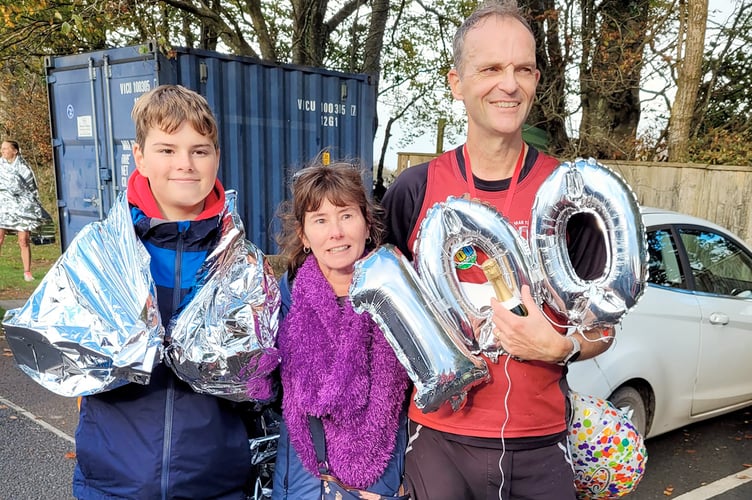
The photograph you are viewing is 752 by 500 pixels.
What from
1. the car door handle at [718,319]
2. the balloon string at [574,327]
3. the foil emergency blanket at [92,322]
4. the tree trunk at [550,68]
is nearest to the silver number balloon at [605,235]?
the balloon string at [574,327]

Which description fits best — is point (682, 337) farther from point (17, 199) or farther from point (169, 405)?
point (17, 199)

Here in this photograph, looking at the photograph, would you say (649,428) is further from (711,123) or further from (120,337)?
(711,123)

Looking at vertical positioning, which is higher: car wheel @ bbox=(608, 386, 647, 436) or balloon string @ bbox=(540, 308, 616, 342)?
balloon string @ bbox=(540, 308, 616, 342)

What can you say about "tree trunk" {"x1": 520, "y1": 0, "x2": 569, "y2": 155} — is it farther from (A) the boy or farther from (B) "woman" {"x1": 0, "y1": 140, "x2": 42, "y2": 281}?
(A) the boy

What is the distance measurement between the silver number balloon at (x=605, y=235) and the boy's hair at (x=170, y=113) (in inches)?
39.5

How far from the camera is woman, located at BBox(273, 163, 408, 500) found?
1.76 meters

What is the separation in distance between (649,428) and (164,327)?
3.39m

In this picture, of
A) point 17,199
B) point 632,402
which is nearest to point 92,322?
point 632,402

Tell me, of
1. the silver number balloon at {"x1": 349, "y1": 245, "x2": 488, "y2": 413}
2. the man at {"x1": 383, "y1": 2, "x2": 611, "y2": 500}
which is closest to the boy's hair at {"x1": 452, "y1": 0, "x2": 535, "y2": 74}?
the man at {"x1": 383, "y1": 2, "x2": 611, "y2": 500}

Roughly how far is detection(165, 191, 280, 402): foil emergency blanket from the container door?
4.74m

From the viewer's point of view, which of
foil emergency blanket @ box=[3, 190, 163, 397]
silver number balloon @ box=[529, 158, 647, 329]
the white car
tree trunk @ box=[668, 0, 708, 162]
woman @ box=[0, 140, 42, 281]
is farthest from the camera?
woman @ box=[0, 140, 42, 281]

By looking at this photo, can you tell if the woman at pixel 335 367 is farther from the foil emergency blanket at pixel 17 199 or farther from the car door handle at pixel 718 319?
the foil emergency blanket at pixel 17 199

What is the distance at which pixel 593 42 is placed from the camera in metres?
10.2

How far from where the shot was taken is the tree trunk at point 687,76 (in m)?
8.23
